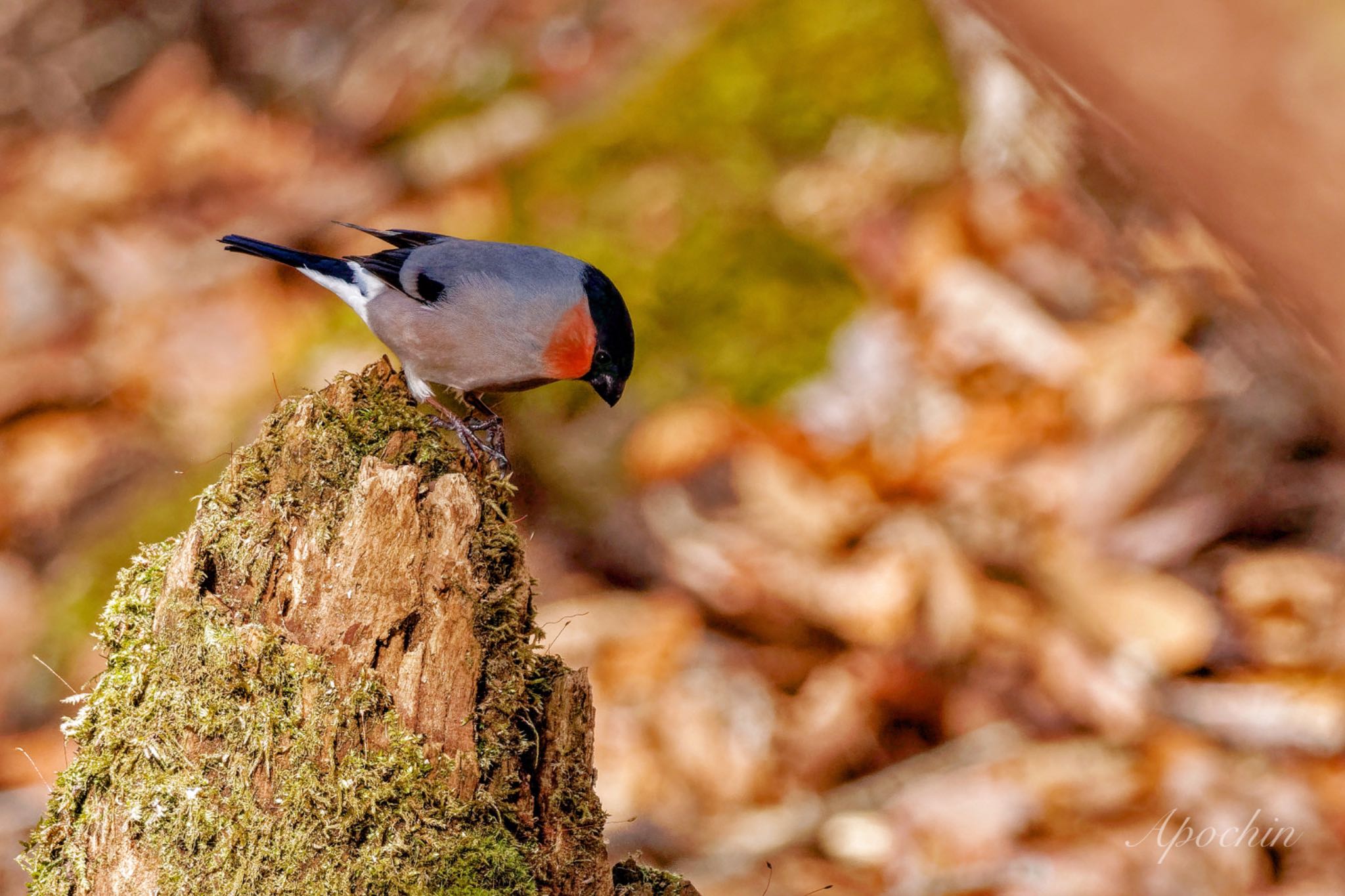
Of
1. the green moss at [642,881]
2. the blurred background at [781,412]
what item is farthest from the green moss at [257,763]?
the blurred background at [781,412]

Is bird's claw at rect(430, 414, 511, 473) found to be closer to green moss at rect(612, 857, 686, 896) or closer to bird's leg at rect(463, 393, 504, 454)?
bird's leg at rect(463, 393, 504, 454)

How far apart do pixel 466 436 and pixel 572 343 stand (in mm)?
445

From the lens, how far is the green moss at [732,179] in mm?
4594

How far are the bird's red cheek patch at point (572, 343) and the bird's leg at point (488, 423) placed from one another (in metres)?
0.22

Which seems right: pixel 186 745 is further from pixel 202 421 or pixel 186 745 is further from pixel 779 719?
pixel 202 421

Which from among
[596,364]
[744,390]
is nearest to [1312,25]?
[596,364]

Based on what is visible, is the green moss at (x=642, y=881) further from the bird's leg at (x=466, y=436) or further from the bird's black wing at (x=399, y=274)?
the bird's black wing at (x=399, y=274)

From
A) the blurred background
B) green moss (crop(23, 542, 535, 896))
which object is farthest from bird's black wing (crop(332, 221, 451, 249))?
green moss (crop(23, 542, 535, 896))

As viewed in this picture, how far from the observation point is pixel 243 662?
5.75ft

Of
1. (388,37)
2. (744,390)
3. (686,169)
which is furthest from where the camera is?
(388,37)

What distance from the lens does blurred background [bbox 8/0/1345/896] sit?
374 centimetres

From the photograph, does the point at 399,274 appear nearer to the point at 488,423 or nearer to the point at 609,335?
the point at 488,423

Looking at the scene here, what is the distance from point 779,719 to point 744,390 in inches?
55.6

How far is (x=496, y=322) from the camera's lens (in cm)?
301
